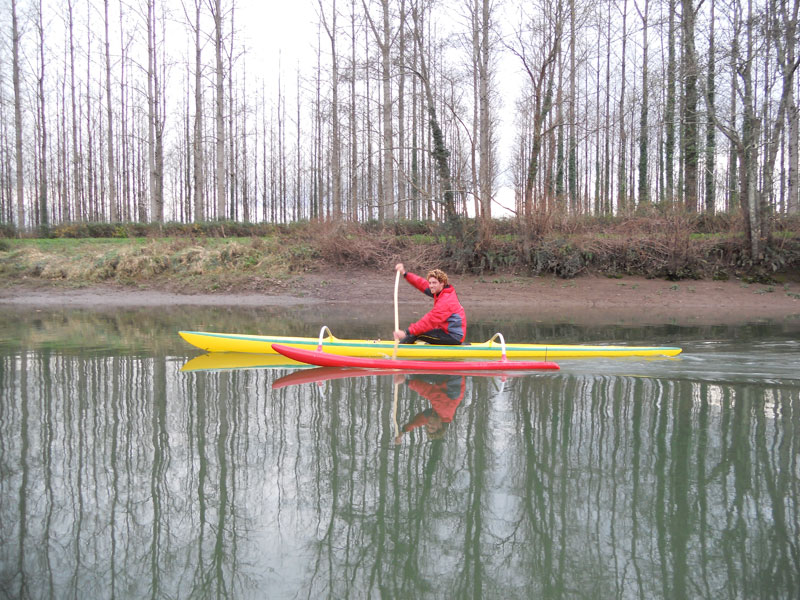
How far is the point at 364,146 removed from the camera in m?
31.2

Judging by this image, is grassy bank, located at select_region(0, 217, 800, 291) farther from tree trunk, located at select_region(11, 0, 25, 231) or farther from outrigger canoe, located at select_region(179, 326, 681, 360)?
outrigger canoe, located at select_region(179, 326, 681, 360)

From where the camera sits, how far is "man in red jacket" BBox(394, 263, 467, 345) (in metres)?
8.45

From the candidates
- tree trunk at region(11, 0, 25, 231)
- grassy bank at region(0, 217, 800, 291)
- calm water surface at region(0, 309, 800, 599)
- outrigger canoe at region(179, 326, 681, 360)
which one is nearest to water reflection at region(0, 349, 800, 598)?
calm water surface at region(0, 309, 800, 599)

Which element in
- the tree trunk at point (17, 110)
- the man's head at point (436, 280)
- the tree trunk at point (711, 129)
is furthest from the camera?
the tree trunk at point (17, 110)

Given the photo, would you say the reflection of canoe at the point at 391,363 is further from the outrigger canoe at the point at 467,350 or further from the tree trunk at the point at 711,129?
the tree trunk at the point at 711,129

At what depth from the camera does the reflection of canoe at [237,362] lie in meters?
7.96

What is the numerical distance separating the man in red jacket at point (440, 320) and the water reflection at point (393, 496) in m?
2.32

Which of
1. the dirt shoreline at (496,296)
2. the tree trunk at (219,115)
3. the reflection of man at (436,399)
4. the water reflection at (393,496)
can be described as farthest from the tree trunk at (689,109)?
the tree trunk at (219,115)

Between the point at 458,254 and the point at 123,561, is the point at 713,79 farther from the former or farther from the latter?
the point at 123,561

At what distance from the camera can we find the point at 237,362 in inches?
332

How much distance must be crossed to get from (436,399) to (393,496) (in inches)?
102

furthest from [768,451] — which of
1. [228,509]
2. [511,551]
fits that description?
[228,509]

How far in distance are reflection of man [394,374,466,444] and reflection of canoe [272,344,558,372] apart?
352mm

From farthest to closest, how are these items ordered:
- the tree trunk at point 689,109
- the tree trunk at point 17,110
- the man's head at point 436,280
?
1. the tree trunk at point 17,110
2. the tree trunk at point 689,109
3. the man's head at point 436,280
